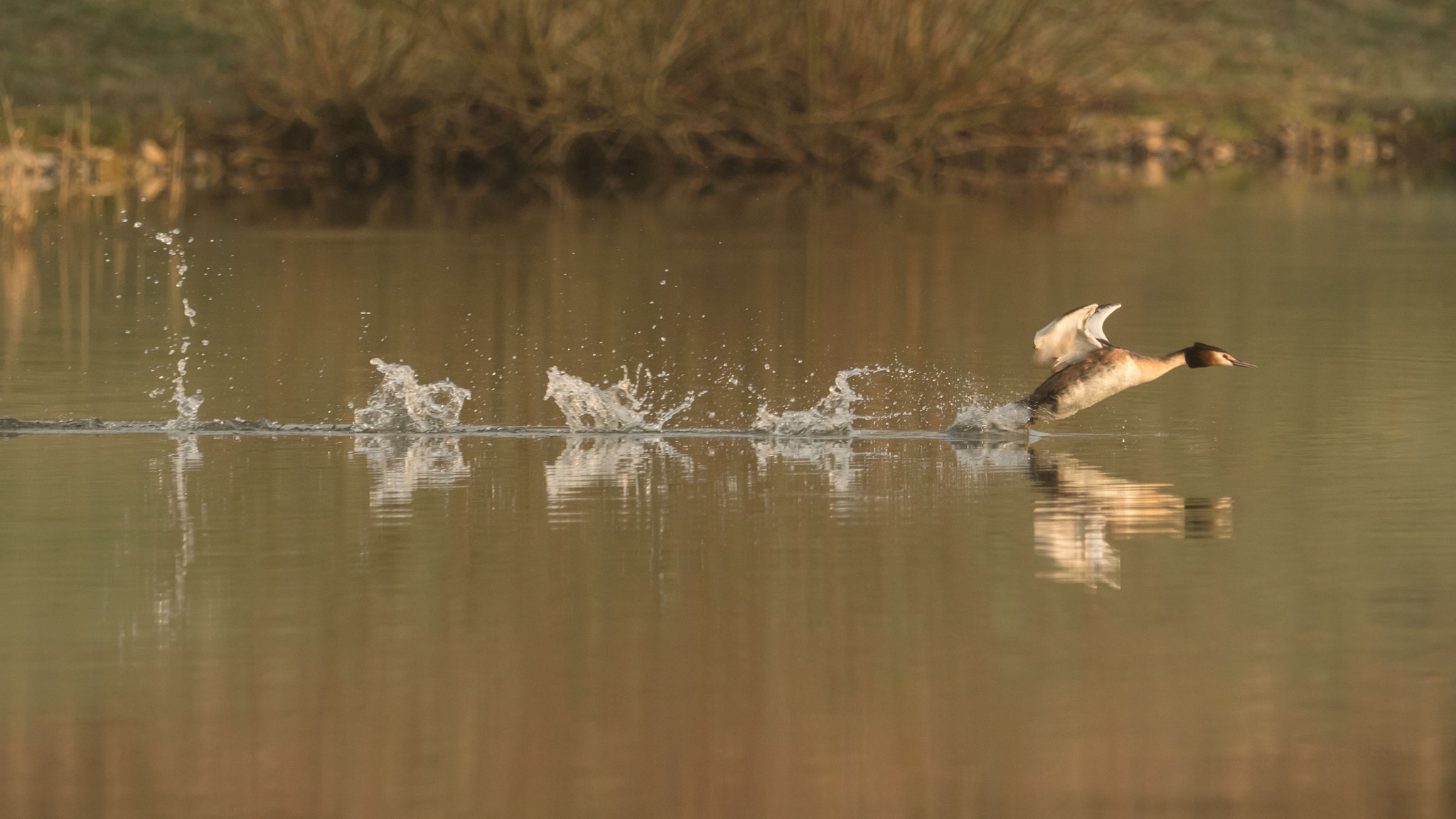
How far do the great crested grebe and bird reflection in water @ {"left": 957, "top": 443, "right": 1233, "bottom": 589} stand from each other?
0.89 feet

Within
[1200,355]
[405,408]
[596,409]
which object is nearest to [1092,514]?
[1200,355]

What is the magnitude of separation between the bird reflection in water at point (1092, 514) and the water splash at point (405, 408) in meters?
→ 2.44

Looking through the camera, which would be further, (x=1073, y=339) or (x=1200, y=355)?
(x=1200, y=355)

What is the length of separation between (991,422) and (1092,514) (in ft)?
7.37

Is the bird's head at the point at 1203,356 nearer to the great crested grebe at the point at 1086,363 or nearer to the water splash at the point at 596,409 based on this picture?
the great crested grebe at the point at 1086,363


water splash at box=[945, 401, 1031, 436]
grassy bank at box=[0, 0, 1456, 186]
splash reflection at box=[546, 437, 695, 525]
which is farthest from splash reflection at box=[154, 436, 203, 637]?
grassy bank at box=[0, 0, 1456, 186]

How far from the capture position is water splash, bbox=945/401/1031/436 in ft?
37.8

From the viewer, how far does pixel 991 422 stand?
1163 centimetres

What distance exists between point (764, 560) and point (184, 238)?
16766 millimetres

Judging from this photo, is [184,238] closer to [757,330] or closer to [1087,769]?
[757,330]

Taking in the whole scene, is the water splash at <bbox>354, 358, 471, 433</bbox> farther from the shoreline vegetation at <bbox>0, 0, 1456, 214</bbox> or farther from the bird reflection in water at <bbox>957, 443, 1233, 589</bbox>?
the shoreline vegetation at <bbox>0, 0, 1456, 214</bbox>

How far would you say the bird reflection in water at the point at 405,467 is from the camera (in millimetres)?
9766

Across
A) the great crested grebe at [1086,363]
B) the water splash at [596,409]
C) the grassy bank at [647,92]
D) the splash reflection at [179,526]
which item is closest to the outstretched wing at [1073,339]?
the great crested grebe at [1086,363]

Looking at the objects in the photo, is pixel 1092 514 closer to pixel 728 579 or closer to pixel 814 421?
pixel 728 579
